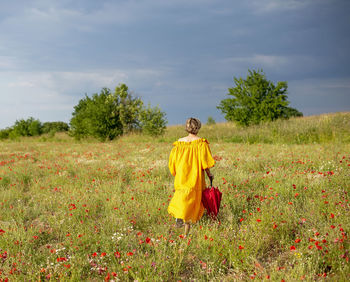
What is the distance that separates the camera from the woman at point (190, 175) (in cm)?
462

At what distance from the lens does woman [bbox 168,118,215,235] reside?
15.2ft

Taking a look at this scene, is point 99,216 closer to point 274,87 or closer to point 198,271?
point 198,271

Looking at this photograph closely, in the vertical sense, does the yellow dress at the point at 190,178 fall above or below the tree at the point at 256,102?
below

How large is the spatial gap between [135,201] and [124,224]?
101cm

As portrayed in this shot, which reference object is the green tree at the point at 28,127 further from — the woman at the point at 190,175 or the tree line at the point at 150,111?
the woman at the point at 190,175

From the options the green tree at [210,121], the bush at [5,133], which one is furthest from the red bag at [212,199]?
the bush at [5,133]

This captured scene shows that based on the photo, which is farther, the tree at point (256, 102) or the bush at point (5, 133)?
the bush at point (5, 133)

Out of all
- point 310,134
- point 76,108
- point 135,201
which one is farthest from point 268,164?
point 76,108

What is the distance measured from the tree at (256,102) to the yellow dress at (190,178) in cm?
2115

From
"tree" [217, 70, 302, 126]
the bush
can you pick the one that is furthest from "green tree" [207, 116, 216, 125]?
the bush

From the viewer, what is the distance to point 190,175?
4762mm

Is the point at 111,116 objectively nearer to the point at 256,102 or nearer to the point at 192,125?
the point at 256,102

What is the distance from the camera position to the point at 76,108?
47.2m

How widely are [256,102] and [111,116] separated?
16600 mm
